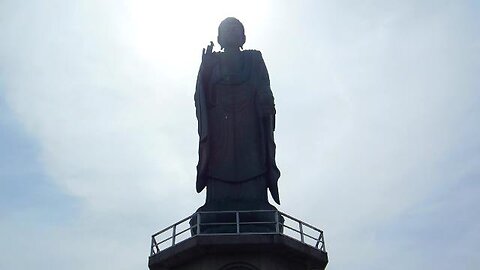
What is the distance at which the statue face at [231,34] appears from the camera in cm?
2359

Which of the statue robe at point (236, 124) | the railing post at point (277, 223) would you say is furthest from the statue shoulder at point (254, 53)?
the railing post at point (277, 223)

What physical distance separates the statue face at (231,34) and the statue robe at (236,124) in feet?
3.24

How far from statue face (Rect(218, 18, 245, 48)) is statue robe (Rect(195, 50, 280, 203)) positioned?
0.99m

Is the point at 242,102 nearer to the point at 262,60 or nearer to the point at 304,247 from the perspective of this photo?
the point at 262,60

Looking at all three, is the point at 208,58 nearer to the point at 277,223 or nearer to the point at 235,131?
the point at 235,131

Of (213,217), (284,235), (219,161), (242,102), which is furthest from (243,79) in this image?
(284,235)

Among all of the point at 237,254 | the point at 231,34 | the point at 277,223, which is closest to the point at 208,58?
the point at 231,34

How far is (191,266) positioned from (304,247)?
9.89 ft

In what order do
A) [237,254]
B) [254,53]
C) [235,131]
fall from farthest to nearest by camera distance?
[254,53] < [235,131] < [237,254]

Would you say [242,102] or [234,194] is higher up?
[242,102]

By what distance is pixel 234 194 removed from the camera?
20.5 metres

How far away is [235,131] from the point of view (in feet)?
70.6

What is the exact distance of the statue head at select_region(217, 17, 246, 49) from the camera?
23.6 metres

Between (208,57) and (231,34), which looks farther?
(231,34)
